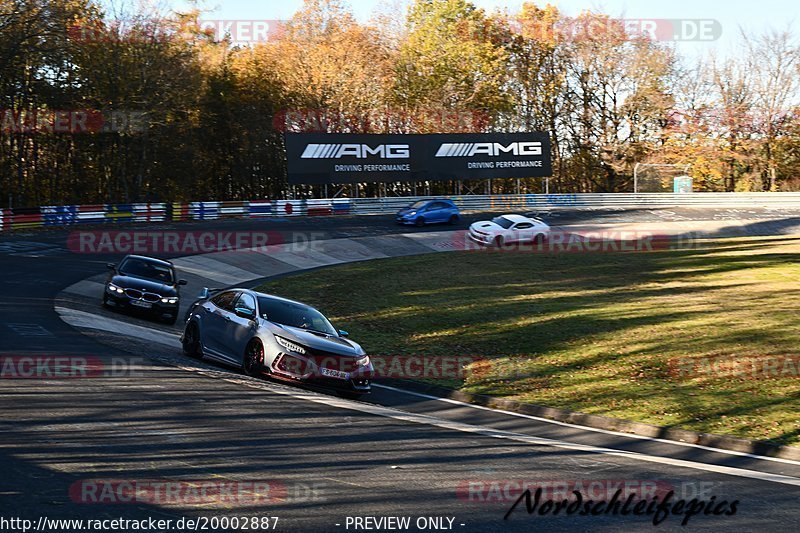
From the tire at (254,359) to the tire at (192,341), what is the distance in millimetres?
1577

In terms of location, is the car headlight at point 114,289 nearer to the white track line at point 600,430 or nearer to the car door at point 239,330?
the car door at point 239,330

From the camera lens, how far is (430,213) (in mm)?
46094

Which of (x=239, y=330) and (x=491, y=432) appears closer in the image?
(x=491, y=432)

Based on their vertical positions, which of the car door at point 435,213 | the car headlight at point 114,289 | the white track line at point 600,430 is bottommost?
the white track line at point 600,430

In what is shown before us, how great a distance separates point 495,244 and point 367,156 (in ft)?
53.3

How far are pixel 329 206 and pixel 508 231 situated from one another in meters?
14.6

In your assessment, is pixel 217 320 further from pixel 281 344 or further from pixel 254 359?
pixel 281 344

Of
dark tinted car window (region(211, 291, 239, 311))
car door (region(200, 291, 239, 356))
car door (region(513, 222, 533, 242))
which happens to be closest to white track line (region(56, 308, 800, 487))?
car door (region(200, 291, 239, 356))

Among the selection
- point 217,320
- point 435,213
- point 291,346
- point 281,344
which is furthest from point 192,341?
point 435,213

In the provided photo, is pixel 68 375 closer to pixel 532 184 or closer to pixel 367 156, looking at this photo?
pixel 367 156

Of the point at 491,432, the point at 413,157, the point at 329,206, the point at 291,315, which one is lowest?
the point at 491,432

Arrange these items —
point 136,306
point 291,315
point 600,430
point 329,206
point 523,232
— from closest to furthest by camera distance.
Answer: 1. point 600,430
2. point 291,315
3. point 136,306
4. point 523,232
5. point 329,206

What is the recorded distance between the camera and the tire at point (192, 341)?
A: 16094 mm

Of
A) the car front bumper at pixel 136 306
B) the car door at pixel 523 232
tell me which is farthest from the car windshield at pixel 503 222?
the car front bumper at pixel 136 306
